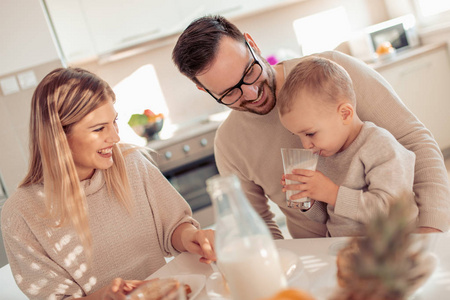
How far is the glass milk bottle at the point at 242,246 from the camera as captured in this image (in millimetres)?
673

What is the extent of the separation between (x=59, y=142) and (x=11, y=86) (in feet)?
6.77

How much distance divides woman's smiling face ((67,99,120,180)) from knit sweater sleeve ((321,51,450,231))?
0.77 m

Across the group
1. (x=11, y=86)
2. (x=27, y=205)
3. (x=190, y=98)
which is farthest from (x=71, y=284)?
(x=190, y=98)

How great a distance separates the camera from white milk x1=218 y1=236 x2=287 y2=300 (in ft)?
2.23

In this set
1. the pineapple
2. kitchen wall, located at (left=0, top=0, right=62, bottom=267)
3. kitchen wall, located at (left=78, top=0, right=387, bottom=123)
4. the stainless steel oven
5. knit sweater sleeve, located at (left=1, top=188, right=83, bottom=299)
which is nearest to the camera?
the pineapple

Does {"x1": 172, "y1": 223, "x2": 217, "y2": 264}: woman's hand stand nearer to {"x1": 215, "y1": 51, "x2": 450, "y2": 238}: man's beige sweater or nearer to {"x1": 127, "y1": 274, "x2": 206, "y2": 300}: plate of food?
{"x1": 127, "y1": 274, "x2": 206, "y2": 300}: plate of food

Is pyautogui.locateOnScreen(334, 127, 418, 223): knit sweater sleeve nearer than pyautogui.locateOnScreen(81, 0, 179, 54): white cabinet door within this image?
Yes

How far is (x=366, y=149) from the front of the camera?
1171 mm

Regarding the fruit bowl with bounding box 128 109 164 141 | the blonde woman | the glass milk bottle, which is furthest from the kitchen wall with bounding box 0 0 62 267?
the glass milk bottle

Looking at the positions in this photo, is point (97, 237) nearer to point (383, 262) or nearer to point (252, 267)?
point (252, 267)

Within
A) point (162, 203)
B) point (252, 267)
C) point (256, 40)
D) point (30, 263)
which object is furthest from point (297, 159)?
point (256, 40)

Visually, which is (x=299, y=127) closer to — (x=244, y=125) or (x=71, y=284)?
(x=244, y=125)

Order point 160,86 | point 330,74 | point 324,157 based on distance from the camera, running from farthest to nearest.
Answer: point 160,86 → point 324,157 → point 330,74

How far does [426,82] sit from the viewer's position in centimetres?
353
